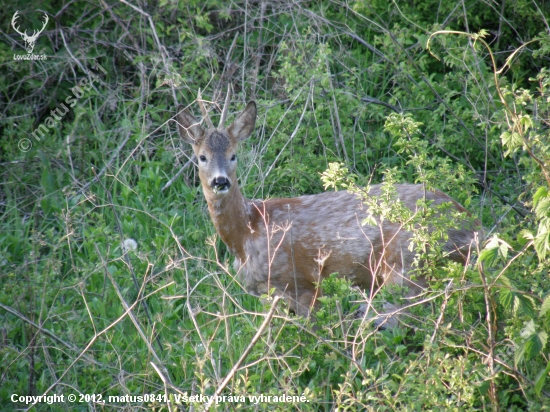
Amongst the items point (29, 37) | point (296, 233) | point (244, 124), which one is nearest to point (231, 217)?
point (296, 233)

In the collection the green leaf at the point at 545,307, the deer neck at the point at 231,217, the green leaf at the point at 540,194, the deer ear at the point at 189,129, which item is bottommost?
the deer neck at the point at 231,217

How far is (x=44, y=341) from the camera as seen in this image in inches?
202

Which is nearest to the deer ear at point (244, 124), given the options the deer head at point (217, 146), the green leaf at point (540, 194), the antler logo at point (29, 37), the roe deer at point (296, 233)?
the deer head at point (217, 146)

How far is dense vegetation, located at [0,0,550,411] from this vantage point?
14.3ft

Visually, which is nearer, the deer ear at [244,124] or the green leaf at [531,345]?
the green leaf at [531,345]

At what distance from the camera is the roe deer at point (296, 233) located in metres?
5.72

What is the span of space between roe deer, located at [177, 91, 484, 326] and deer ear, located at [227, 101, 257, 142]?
101 mm

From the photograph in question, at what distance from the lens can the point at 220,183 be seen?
19.8 feet

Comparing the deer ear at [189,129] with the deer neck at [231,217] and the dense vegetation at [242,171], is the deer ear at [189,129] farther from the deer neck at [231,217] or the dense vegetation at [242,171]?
the deer neck at [231,217]

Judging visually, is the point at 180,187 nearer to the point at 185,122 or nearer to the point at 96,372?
the point at 185,122

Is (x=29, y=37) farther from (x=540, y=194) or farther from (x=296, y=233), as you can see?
(x=540, y=194)

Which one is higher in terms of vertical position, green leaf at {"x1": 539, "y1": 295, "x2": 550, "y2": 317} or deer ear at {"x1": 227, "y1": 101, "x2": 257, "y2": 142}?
green leaf at {"x1": 539, "y1": 295, "x2": 550, "y2": 317}

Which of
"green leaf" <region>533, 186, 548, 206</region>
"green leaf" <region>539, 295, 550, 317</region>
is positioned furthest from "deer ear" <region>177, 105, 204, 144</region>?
"green leaf" <region>539, 295, 550, 317</region>

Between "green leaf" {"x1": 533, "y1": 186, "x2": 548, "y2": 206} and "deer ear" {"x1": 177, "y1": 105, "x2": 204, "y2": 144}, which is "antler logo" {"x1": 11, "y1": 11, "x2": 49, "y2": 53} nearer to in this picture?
"deer ear" {"x1": 177, "y1": 105, "x2": 204, "y2": 144}
